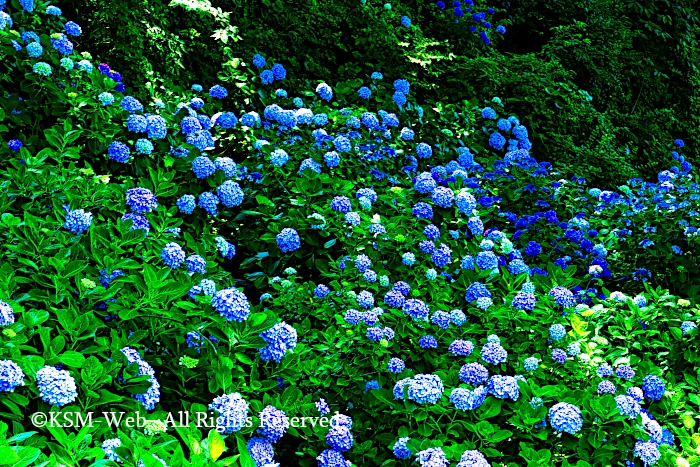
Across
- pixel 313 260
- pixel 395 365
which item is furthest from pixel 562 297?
pixel 313 260

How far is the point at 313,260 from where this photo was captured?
3000 millimetres

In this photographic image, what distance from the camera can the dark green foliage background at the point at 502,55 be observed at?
14.5 ft

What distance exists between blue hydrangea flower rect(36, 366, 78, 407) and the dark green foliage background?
2769 millimetres

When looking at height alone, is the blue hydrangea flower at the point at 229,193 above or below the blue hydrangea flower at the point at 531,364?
below

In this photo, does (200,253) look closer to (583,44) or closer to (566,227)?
(566,227)

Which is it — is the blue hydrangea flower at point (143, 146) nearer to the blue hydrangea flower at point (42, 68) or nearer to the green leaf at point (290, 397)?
the blue hydrangea flower at point (42, 68)

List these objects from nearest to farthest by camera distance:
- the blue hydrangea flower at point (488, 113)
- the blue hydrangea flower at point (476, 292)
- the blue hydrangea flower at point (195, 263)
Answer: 1. the blue hydrangea flower at point (195, 263)
2. the blue hydrangea flower at point (476, 292)
3. the blue hydrangea flower at point (488, 113)

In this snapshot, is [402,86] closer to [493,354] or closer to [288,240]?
[288,240]

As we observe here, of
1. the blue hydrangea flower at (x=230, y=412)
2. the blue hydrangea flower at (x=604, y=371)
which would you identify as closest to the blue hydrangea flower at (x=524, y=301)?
the blue hydrangea flower at (x=604, y=371)

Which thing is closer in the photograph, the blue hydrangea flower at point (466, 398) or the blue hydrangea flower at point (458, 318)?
the blue hydrangea flower at point (466, 398)

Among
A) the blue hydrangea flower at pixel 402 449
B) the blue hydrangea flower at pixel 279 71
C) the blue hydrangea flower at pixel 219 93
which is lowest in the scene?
the blue hydrangea flower at pixel 402 449

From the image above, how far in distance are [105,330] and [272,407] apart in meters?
0.50

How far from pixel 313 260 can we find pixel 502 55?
365 centimetres

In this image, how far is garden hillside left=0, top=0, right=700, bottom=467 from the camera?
1960mm
